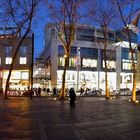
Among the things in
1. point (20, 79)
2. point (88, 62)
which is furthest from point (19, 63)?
point (88, 62)

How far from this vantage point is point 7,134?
16.5m

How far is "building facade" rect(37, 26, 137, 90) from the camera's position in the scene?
10912 cm

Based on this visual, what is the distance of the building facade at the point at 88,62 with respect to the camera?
4296 inches

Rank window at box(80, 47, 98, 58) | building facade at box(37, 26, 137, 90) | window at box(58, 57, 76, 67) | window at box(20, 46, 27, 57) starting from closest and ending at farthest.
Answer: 1. window at box(20, 46, 27, 57)
2. building facade at box(37, 26, 137, 90)
3. window at box(58, 57, 76, 67)
4. window at box(80, 47, 98, 58)

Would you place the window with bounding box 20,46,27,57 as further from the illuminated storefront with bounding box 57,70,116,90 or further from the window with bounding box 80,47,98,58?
the window with bounding box 80,47,98,58

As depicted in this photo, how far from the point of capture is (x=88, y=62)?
379 feet

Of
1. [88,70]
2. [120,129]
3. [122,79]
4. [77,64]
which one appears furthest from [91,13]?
[122,79]

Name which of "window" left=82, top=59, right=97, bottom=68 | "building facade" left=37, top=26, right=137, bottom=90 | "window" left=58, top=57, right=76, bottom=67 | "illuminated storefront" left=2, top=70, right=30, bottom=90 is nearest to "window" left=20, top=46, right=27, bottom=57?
"illuminated storefront" left=2, top=70, right=30, bottom=90

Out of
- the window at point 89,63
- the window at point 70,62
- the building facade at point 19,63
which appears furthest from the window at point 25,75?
the window at point 89,63

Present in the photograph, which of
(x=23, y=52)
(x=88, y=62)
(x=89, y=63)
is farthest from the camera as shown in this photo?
(x=89, y=63)

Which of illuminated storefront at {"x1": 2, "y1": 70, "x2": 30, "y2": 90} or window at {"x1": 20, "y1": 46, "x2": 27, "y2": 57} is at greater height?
window at {"x1": 20, "y1": 46, "x2": 27, "y2": 57}

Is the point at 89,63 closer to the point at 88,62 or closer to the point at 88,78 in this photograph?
the point at 88,62

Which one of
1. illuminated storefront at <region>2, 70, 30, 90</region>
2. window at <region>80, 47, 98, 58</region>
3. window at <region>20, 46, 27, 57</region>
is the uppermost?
window at <region>80, 47, 98, 58</region>

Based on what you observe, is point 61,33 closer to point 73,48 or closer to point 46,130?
point 46,130
